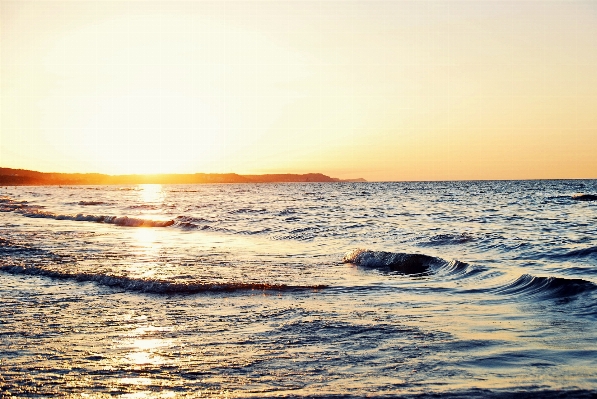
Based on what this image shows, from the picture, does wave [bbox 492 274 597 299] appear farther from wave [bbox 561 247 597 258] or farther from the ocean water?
wave [bbox 561 247 597 258]

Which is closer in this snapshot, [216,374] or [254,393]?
[254,393]

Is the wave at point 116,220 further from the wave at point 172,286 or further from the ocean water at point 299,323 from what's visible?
the wave at point 172,286

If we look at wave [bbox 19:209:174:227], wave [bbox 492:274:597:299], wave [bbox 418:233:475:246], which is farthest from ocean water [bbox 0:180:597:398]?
wave [bbox 19:209:174:227]

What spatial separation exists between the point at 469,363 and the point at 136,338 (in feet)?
16.7

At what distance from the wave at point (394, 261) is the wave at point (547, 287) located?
343 cm

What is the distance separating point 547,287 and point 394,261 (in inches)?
232

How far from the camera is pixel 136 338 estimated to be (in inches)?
334

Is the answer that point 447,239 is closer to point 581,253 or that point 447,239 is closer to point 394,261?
point 581,253

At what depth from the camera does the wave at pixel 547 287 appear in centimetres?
1222

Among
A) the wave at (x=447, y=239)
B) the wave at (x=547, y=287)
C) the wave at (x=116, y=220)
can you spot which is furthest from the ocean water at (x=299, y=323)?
the wave at (x=116, y=220)

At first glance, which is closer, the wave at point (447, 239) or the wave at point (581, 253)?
the wave at point (581, 253)

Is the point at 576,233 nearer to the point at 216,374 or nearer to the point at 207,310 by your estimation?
the point at 207,310

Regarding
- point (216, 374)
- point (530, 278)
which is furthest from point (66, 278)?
point (530, 278)

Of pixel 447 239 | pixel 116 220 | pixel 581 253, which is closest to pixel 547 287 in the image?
pixel 581 253
